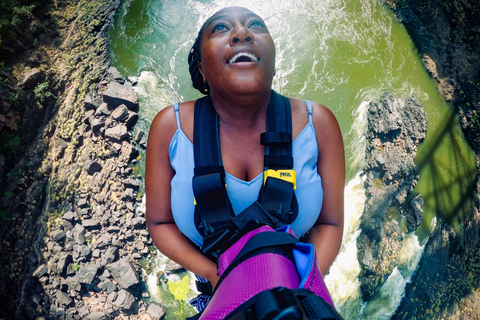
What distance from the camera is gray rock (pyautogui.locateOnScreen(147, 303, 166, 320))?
11.0 feet

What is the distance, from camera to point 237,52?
1.25 meters

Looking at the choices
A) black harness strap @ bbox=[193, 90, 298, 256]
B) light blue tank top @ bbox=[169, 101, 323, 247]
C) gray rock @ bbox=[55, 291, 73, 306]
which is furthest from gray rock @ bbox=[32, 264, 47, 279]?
black harness strap @ bbox=[193, 90, 298, 256]

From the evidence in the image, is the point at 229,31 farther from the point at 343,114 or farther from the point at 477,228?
the point at 477,228

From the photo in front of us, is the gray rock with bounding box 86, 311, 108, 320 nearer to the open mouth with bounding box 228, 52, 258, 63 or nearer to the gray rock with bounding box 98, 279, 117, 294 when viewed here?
the gray rock with bounding box 98, 279, 117, 294

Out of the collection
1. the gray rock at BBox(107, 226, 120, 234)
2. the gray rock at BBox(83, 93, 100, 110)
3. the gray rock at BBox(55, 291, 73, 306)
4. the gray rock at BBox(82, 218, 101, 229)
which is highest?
the gray rock at BBox(83, 93, 100, 110)

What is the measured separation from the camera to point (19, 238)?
11.5 feet

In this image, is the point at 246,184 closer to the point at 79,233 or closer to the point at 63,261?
the point at 79,233

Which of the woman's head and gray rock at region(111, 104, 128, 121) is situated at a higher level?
the woman's head

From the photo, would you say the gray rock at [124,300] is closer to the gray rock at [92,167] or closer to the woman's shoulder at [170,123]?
the gray rock at [92,167]

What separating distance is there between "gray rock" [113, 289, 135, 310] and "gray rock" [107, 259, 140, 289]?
0.28 ft

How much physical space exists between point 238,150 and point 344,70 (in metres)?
2.96

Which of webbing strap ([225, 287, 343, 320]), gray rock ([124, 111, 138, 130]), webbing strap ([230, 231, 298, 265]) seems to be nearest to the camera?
webbing strap ([225, 287, 343, 320])

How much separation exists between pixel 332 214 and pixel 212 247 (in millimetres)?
687

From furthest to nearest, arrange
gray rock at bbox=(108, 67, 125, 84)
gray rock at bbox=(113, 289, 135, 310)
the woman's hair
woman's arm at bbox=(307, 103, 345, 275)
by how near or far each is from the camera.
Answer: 1. gray rock at bbox=(108, 67, 125, 84)
2. gray rock at bbox=(113, 289, 135, 310)
3. the woman's hair
4. woman's arm at bbox=(307, 103, 345, 275)
